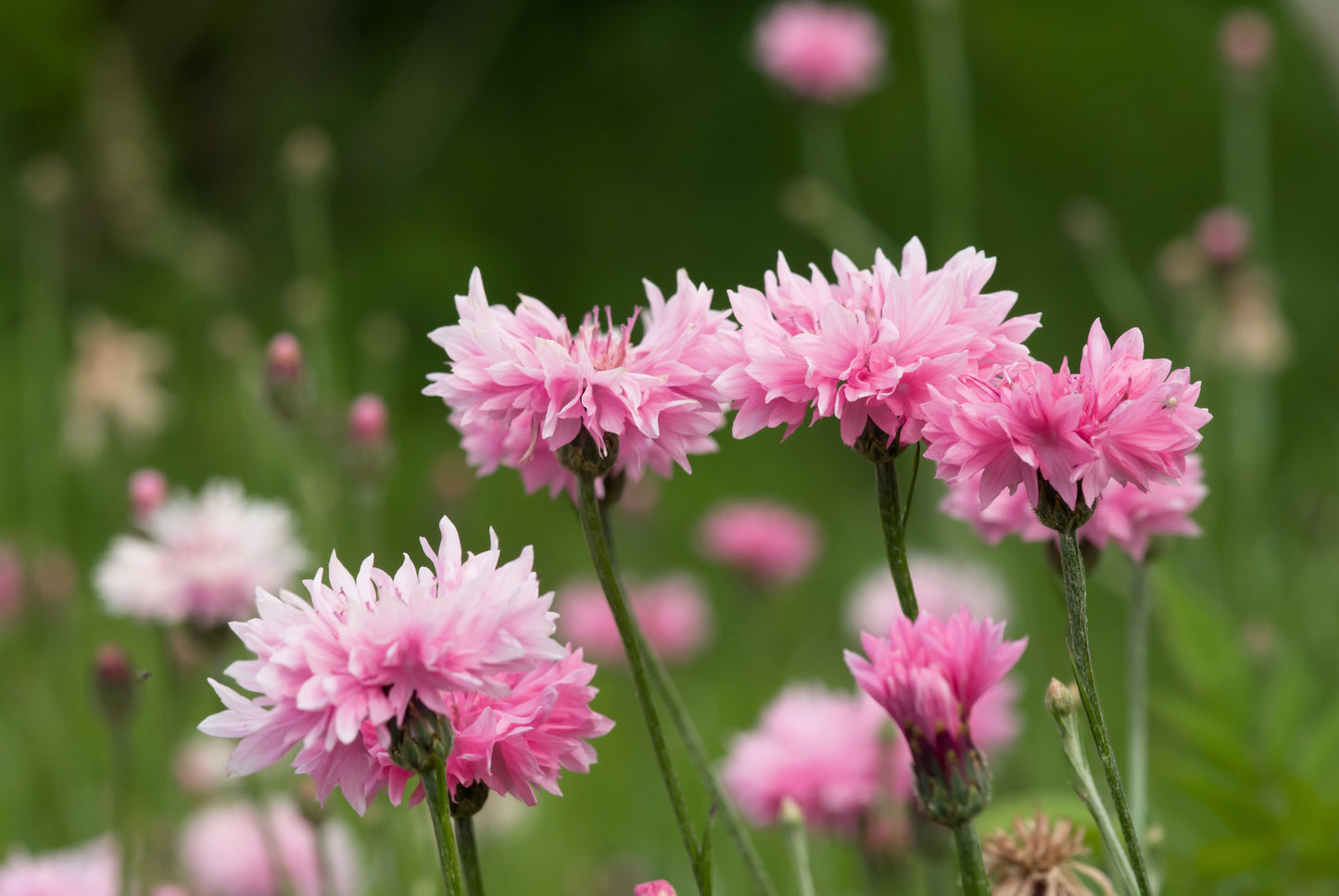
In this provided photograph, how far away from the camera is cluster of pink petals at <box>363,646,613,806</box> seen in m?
0.34

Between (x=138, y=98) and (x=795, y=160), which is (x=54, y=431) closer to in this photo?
(x=138, y=98)

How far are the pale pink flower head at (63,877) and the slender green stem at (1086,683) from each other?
0.47 m

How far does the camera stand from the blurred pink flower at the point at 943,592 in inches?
39.1

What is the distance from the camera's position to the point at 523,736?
358 mm

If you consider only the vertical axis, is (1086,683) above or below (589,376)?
below

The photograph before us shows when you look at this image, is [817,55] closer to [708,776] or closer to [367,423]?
[367,423]

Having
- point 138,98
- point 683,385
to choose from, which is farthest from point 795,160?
point 683,385

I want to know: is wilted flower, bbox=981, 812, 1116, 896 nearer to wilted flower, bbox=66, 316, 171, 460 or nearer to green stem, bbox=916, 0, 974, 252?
wilted flower, bbox=66, 316, 171, 460

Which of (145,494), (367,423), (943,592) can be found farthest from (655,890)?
(943,592)

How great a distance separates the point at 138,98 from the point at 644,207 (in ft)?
3.73

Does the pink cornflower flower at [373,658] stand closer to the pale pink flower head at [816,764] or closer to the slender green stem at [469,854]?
the slender green stem at [469,854]

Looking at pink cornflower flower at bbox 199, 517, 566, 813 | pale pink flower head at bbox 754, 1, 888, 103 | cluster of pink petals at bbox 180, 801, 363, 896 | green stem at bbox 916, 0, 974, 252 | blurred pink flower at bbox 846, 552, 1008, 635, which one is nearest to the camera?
pink cornflower flower at bbox 199, 517, 566, 813

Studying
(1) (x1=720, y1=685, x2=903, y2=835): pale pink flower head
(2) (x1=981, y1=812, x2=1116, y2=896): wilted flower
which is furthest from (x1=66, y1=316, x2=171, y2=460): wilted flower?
(2) (x1=981, y1=812, x2=1116, y2=896): wilted flower

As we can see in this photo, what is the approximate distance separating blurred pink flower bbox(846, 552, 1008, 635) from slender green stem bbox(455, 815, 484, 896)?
629mm
